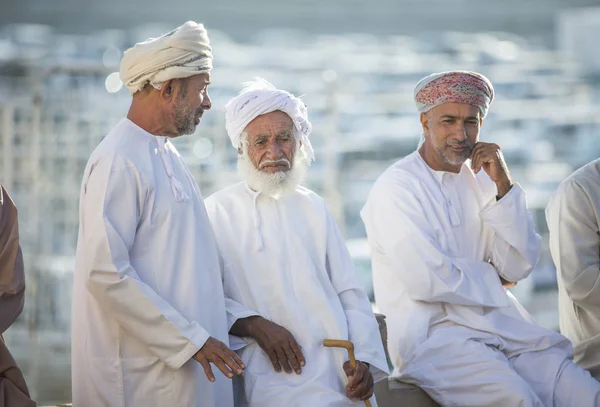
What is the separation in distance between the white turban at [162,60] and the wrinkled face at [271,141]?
56 centimetres

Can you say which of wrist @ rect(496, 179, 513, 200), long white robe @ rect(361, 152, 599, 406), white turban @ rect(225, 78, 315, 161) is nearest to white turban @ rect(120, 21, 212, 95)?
white turban @ rect(225, 78, 315, 161)

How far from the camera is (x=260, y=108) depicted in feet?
13.0

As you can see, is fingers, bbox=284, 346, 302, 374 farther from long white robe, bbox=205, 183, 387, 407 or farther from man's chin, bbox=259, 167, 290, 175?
man's chin, bbox=259, 167, 290, 175

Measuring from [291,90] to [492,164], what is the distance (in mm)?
8509

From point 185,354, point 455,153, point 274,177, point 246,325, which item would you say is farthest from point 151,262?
point 455,153

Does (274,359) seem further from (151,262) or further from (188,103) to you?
(188,103)

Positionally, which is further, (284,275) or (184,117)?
(284,275)

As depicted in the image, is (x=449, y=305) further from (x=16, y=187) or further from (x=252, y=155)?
(x=16, y=187)

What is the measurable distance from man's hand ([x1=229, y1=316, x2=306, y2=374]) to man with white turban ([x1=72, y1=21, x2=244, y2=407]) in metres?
0.20

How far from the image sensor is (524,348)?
167 inches

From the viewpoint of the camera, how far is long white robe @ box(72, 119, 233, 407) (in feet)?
10.4

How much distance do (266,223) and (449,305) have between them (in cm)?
89

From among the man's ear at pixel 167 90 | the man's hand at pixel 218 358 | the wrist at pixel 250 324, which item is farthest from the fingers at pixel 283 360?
the man's ear at pixel 167 90

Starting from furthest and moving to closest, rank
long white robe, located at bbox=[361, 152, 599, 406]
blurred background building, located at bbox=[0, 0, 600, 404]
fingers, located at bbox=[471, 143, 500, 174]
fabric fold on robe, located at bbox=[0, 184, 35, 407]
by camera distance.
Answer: blurred background building, located at bbox=[0, 0, 600, 404] → fingers, located at bbox=[471, 143, 500, 174] → long white robe, located at bbox=[361, 152, 599, 406] → fabric fold on robe, located at bbox=[0, 184, 35, 407]
